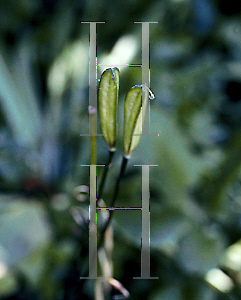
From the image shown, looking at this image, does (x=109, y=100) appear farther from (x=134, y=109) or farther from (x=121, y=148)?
(x=121, y=148)

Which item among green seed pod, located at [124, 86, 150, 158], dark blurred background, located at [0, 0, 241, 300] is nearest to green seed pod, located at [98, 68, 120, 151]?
green seed pod, located at [124, 86, 150, 158]

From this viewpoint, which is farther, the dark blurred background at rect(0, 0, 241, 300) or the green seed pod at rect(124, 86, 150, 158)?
the dark blurred background at rect(0, 0, 241, 300)

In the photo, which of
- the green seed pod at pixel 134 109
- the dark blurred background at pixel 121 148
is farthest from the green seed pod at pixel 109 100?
the dark blurred background at pixel 121 148

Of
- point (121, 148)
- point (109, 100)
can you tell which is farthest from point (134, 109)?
point (121, 148)

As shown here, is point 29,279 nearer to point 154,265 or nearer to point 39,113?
point 154,265

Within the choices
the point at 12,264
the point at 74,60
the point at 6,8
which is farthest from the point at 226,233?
the point at 6,8

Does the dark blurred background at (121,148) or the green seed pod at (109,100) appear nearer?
the green seed pod at (109,100)

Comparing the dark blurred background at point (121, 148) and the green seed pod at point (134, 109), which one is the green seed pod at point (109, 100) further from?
the dark blurred background at point (121, 148)

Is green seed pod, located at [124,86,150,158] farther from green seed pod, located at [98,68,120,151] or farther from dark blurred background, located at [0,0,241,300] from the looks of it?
dark blurred background, located at [0,0,241,300]
